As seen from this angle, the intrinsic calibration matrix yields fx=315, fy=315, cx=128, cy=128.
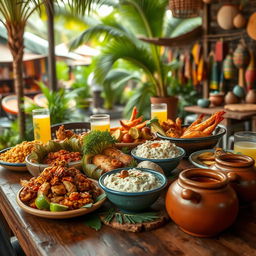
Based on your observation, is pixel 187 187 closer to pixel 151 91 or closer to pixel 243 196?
pixel 243 196

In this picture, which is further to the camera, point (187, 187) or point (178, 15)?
point (178, 15)

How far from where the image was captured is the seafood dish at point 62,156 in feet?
5.52

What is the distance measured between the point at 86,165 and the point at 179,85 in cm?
484

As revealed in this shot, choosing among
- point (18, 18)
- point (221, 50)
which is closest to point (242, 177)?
point (18, 18)

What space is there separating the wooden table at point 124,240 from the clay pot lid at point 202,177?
0.20 m

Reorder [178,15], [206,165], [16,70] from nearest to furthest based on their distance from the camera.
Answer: [206,165] → [16,70] → [178,15]

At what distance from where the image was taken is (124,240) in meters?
1.12

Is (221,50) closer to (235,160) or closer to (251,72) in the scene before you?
(251,72)

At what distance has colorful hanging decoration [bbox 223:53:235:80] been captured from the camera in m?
5.04

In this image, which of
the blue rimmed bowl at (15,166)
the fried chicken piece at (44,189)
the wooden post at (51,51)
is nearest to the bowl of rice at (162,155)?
the fried chicken piece at (44,189)

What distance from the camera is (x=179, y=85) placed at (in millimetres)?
6168

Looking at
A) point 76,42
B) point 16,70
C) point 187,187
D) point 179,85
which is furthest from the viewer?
point 179,85

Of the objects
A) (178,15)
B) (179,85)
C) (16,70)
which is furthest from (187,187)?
(179,85)

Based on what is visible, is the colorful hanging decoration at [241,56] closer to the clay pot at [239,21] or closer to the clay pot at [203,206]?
the clay pot at [239,21]
